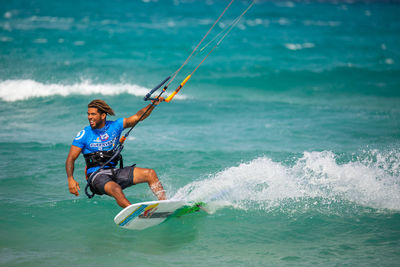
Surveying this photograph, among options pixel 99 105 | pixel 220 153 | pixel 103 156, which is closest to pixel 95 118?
pixel 99 105

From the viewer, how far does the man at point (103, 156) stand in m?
5.66

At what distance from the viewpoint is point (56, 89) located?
1540cm

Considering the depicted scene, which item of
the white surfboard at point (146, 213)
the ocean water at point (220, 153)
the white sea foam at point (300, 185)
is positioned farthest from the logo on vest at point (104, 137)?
the white sea foam at point (300, 185)

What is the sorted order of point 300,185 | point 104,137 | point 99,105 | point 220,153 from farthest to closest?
point 220,153, point 300,185, point 104,137, point 99,105

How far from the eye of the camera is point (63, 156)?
884 centimetres

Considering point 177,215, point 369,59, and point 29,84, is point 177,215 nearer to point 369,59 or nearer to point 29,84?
point 29,84

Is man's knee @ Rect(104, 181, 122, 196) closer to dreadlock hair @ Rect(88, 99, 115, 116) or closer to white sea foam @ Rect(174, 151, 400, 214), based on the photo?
dreadlock hair @ Rect(88, 99, 115, 116)

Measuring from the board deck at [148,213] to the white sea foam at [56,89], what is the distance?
9.56 metres

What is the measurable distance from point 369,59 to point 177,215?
763 inches

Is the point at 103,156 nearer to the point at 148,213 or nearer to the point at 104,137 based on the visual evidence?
the point at 104,137

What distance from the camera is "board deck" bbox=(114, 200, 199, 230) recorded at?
212 inches

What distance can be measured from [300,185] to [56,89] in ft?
34.9

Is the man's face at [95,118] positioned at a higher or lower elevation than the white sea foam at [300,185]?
higher

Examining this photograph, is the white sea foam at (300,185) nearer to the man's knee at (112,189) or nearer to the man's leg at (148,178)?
the man's leg at (148,178)
